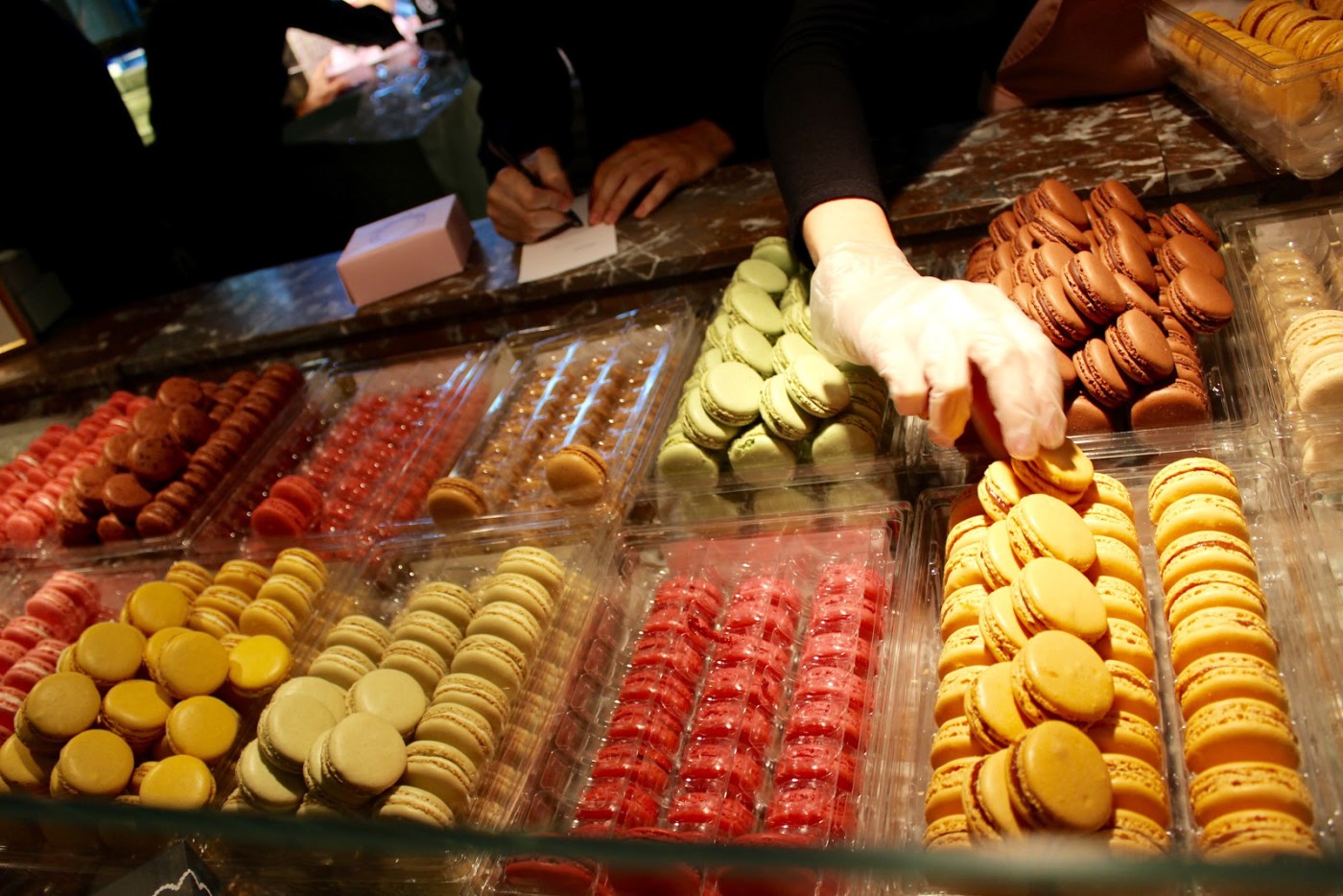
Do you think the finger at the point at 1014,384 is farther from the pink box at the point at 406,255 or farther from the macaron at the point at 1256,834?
the pink box at the point at 406,255

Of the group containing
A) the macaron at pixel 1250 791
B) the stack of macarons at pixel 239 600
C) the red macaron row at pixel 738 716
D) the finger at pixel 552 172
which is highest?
the finger at pixel 552 172

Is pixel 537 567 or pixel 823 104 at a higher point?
pixel 823 104

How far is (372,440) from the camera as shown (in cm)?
292

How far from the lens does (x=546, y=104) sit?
368 cm

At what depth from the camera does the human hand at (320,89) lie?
6.59 metres

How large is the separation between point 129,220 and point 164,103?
Answer: 1191 millimetres

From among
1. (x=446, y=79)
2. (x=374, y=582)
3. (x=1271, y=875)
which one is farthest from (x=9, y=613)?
(x=446, y=79)

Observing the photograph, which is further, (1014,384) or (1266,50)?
(1266,50)

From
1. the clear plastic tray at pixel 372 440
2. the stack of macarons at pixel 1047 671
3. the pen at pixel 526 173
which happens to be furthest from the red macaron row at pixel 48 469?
the stack of macarons at pixel 1047 671

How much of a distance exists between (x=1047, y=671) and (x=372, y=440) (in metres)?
2.18

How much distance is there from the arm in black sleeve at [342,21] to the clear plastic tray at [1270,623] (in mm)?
4795

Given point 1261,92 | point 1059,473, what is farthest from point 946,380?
point 1261,92

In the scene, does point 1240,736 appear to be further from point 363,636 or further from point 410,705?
point 363,636

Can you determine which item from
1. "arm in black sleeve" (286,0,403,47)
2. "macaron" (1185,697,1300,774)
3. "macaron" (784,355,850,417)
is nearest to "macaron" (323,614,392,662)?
"macaron" (784,355,850,417)
